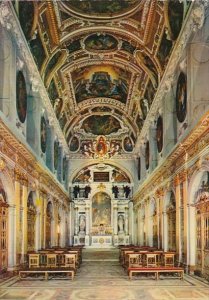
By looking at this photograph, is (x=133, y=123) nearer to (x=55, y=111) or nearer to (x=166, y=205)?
(x=55, y=111)

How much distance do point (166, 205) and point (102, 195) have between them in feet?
64.6

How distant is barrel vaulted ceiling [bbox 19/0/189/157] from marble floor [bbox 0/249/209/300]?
29.5 feet

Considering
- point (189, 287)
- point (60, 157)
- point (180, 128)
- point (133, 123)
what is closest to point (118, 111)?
point (133, 123)

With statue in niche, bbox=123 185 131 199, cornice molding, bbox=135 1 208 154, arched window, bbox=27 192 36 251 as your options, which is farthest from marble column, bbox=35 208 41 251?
statue in niche, bbox=123 185 131 199

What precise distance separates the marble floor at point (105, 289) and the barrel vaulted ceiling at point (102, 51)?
8.99m

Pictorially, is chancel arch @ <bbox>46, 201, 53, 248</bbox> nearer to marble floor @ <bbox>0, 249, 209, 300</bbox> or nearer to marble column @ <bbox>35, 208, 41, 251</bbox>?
marble column @ <bbox>35, 208, 41, 251</bbox>

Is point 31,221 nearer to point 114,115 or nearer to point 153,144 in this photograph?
point 153,144

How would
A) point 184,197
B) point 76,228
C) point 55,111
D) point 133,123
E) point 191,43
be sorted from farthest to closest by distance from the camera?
point 76,228, point 133,123, point 55,111, point 184,197, point 191,43

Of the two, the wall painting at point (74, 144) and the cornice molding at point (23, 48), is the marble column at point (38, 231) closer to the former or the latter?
the cornice molding at point (23, 48)

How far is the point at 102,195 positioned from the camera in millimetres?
44094

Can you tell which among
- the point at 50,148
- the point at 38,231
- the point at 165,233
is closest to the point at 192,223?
the point at 165,233

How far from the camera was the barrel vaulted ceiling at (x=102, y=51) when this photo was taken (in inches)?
772

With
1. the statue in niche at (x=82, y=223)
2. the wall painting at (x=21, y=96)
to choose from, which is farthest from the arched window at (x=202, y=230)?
the statue in niche at (x=82, y=223)

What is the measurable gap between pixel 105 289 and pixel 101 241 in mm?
27891
